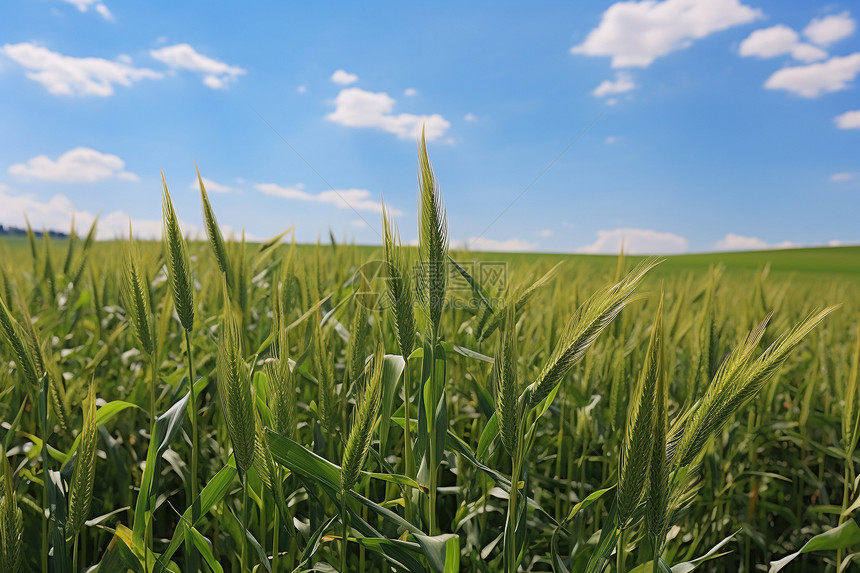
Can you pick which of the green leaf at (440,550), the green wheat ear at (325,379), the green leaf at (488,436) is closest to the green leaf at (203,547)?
the green wheat ear at (325,379)

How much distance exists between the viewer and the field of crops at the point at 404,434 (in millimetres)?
722

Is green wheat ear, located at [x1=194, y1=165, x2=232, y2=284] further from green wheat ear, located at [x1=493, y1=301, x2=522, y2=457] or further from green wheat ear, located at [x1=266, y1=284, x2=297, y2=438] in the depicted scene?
green wheat ear, located at [x1=493, y1=301, x2=522, y2=457]

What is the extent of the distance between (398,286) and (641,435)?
448 millimetres

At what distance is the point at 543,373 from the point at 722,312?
181 centimetres

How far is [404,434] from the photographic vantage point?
1324mm

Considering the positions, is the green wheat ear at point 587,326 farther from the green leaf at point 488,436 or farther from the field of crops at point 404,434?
the green leaf at point 488,436

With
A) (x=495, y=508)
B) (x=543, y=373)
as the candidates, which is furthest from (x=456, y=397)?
(x=543, y=373)

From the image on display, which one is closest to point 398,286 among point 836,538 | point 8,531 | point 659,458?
point 659,458

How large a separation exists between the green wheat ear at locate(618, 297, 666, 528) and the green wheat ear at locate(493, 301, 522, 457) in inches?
6.1

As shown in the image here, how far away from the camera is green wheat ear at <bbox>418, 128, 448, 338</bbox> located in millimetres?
782

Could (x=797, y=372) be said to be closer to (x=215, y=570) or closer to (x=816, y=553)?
(x=816, y=553)

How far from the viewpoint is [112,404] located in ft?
3.84

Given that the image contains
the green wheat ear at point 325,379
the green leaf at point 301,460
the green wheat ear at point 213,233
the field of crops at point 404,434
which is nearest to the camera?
the field of crops at point 404,434

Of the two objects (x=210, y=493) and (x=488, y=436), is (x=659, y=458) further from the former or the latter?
(x=210, y=493)
